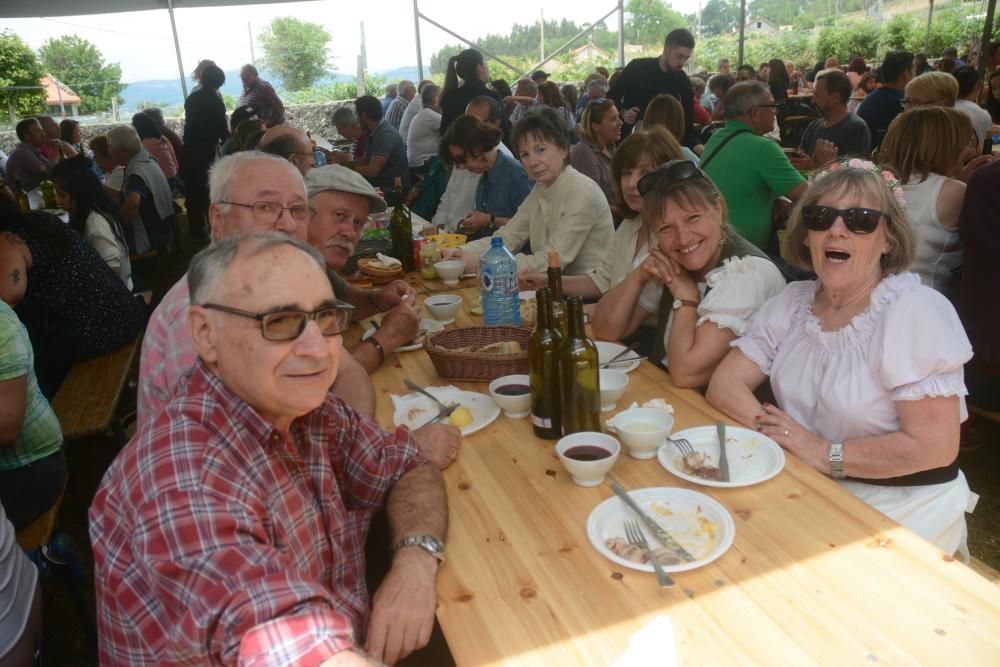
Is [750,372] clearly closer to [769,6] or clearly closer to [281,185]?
[281,185]

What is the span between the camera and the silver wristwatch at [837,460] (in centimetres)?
175

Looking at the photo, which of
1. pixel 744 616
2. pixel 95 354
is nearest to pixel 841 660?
pixel 744 616

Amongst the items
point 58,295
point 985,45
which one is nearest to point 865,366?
point 58,295

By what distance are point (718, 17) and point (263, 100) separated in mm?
33392

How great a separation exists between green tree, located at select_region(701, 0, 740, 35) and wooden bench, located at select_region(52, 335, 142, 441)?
35.3 m

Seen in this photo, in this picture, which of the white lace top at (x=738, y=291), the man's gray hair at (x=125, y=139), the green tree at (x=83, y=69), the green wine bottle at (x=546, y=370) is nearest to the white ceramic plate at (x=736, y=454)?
the green wine bottle at (x=546, y=370)

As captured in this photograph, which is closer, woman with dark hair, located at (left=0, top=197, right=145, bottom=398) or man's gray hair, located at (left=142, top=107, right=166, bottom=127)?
woman with dark hair, located at (left=0, top=197, right=145, bottom=398)

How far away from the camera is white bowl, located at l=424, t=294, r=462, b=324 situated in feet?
9.64

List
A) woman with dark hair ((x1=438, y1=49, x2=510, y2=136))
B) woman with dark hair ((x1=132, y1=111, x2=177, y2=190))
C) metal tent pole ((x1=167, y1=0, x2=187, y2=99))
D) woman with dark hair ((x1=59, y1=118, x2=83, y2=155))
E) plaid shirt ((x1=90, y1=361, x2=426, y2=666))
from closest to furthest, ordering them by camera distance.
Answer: plaid shirt ((x1=90, y1=361, x2=426, y2=666)), woman with dark hair ((x1=438, y1=49, x2=510, y2=136)), woman with dark hair ((x1=132, y1=111, x2=177, y2=190)), metal tent pole ((x1=167, y1=0, x2=187, y2=99)), woman with dark hair ((x1=59, y1=118, x2=83, y2=155))

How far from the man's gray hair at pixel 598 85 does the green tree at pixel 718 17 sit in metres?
26.8

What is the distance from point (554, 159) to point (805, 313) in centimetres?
221

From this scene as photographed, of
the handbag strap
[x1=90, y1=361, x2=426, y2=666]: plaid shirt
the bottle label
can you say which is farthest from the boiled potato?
the handbag strap

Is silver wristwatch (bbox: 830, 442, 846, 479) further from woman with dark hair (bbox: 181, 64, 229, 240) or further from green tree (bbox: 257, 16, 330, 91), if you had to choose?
green tree (bbox: 257, 16, 330, 91)

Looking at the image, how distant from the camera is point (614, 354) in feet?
7.89
